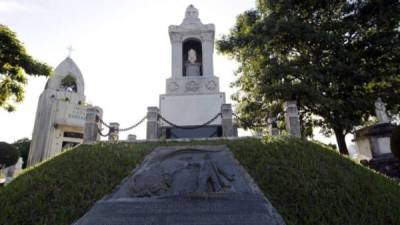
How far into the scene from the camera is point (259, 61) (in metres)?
14.1

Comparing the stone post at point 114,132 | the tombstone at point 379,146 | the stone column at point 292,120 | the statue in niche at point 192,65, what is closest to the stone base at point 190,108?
the statue in niche at point 192,65

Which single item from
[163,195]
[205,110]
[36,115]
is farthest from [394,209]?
[36,115]

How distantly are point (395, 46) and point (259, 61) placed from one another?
630 centimetres

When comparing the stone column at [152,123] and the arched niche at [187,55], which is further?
the arched niche at [187,55]

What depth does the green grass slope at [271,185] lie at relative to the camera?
4996mm

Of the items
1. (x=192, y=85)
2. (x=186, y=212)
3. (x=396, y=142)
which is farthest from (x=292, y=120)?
(x=186, y=212)

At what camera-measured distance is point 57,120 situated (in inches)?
741

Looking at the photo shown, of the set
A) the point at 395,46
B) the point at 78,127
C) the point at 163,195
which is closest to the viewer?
the point at 163,195

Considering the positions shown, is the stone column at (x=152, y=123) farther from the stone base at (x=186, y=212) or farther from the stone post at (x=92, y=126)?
the stone base at (x=186, y=212)

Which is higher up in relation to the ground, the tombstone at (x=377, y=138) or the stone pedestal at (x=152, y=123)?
the stone pedestal at (x=152, y=123)

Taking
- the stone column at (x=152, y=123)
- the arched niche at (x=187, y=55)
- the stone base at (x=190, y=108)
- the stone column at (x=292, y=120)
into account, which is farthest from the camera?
the arched niche at (x=187, y=55)

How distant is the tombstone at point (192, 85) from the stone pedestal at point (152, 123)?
3.00 ft

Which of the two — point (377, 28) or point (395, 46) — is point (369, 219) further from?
point (377, 28)

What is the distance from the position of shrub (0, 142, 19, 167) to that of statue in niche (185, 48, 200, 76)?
9.36 metres
